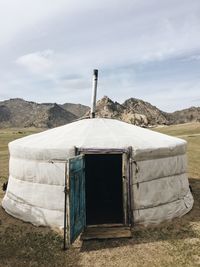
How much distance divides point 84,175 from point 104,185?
5161mm

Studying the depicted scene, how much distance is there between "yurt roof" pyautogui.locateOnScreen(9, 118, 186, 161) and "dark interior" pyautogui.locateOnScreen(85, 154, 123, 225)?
8.39 ft

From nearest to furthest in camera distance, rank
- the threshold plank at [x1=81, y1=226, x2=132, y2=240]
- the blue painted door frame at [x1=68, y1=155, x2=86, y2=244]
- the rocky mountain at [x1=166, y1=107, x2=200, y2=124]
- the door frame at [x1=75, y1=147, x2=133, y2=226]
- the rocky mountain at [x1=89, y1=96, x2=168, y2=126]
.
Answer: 1. the blue painted door frame at [x1=68, y1=155, x2=86, y2=244]
2. the threshold plank at [x1=81, y1=226, x2=132, y2=240]
3. the door frame at [x1=75, y1=147, x2=133, y2=226]
4. the rocky mountain at [x1=89, y1=96, x2=168, y2=126]
5. the rocky mountain at [x1=166, y1=107, x2=200, y2=124]

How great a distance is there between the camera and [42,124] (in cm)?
16400

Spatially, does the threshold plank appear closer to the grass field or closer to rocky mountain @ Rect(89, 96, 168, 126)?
the grass field

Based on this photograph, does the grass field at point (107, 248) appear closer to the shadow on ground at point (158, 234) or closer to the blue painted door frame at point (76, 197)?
the shadow on ground at point (158, 234)

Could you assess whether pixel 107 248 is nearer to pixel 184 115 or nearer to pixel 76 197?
pixel 76 197

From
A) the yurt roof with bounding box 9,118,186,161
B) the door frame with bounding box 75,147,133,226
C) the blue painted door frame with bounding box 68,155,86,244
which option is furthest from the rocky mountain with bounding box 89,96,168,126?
the blue painted door frame with bounding box 68,155,86,244

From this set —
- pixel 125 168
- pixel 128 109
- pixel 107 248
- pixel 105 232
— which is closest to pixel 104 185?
pixel 125 168

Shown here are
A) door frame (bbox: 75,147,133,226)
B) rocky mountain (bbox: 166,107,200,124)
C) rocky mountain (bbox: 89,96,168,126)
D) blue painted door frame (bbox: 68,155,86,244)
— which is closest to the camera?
blue painted door frame (bbox: 68,155,86,244)

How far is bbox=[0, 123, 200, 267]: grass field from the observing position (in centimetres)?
844

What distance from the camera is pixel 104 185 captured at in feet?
49.4

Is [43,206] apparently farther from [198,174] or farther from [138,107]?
[138,107]

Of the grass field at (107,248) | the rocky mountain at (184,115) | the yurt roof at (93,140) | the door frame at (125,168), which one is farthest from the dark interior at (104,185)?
the rocky mountain at (184,115)

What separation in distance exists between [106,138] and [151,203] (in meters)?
2.18
